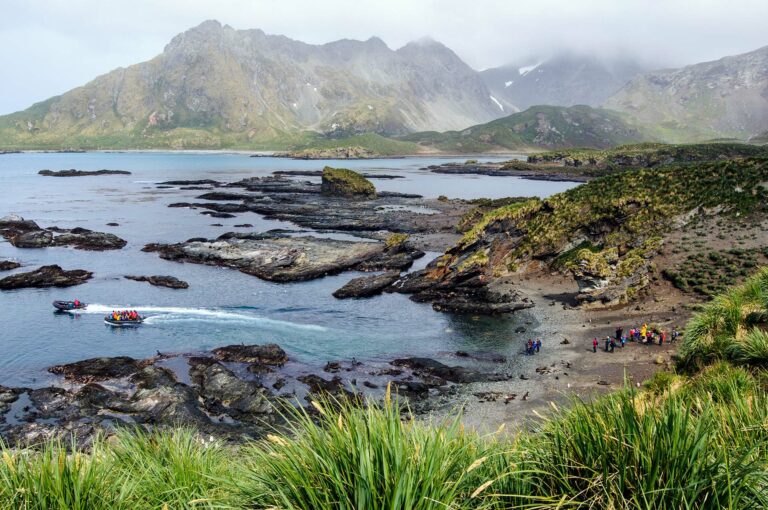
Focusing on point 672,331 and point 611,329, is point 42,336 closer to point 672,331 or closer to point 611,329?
point 611,329

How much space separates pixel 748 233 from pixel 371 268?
4497 centimetres

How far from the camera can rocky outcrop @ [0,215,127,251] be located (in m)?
77.7

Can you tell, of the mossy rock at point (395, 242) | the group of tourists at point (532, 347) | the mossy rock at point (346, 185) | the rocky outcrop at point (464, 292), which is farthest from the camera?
the mossy rock at point (346, 185)

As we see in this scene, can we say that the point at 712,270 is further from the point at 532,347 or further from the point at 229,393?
the point at 229,393

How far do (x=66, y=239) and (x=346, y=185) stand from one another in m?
74.6

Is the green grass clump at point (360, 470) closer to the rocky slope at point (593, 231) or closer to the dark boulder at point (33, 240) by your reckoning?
the rocky slope at point (593, 231)

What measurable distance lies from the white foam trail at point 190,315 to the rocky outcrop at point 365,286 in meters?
10.2

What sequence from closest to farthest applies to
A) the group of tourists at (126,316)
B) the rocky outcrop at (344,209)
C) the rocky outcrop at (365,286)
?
the group of tourists at (126,316) → the rocky outcrop at (365,286) → the rocky outcrop at (344,209)

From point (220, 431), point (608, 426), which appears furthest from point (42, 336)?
point (608, 426)

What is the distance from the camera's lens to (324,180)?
145125 mm

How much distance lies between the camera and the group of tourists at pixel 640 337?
38.9 m

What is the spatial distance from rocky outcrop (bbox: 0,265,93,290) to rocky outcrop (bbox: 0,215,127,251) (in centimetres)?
1661

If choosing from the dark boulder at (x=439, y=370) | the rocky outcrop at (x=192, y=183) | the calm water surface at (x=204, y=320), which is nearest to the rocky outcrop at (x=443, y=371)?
the dark boulder at (x=439, y=370)

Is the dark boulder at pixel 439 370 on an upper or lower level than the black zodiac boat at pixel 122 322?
lower
